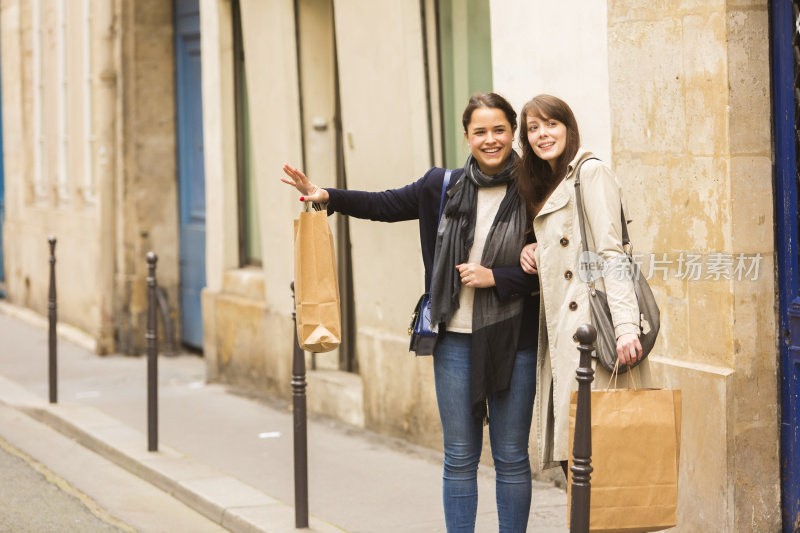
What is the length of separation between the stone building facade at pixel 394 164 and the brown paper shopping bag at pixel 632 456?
1.38 meters

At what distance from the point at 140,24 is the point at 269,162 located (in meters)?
3.28

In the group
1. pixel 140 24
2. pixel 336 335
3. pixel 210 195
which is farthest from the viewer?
pixel 140 24

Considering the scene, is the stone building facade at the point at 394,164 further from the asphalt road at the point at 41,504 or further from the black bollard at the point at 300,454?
the asphalt road at the point at 41,504

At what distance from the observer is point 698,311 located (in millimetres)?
5645

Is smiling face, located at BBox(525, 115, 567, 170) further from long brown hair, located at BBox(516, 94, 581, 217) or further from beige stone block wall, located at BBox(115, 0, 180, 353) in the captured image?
beige stone block wall, located at BBox(115, 0, 180, 353)

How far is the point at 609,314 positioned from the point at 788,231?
4.90ft

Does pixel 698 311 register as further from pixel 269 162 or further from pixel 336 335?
pixel 269 162

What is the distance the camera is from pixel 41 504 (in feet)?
22.8

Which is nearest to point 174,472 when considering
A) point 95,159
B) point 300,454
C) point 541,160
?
point 300,454

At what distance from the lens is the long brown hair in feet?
14.9

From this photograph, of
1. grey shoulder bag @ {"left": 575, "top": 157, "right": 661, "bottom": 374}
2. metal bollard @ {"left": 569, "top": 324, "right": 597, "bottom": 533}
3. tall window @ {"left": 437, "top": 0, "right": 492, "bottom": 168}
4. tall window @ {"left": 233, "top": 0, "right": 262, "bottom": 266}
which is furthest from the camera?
tall window @ {"left": 233, "top": 0, "right": 262, "bottom": 266}

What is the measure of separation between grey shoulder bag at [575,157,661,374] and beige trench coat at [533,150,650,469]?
0.02 metres

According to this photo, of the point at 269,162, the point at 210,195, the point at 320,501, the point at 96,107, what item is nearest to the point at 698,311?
the point at 320,501

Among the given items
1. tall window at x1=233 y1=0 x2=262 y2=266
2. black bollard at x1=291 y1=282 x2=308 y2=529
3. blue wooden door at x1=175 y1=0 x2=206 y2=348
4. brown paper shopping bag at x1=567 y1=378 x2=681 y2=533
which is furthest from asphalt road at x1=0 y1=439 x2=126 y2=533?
blue wooden door at x1=175 y1=0 x2=206 y2=348
